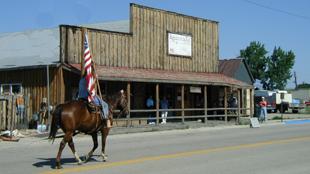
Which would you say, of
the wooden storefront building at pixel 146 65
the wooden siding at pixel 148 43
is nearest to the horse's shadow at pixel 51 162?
the wooden storefront building at pixel 146 65

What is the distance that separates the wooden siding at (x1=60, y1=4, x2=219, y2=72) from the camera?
26.2m

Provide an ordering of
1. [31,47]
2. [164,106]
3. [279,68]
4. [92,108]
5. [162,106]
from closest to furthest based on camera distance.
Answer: [92,108]
[31,47]
[164,106]
[162,106]
[279,68]

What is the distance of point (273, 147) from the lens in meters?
16.5

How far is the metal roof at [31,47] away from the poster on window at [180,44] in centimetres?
290

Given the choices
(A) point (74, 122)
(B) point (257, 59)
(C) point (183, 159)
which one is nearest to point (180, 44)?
(C) point (183, 159)

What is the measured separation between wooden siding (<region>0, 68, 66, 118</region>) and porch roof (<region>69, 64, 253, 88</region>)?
1.11 m

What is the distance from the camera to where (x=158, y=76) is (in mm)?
29109

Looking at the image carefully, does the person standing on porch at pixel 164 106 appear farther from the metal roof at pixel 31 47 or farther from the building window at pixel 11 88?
the building window at pixel 11 88

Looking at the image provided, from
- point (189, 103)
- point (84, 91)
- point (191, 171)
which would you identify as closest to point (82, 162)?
point (84, 91)

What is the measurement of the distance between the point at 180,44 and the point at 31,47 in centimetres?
924

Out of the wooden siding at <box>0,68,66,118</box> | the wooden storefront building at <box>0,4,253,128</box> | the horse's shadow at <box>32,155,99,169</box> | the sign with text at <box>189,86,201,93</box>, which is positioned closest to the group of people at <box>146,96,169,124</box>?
the wooden storefront building at <box>0,4,253,128</box>

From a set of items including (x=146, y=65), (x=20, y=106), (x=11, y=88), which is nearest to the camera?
(x=20, y=106)

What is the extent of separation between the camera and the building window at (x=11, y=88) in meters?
27.1

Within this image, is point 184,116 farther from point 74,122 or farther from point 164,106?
point 74,122
